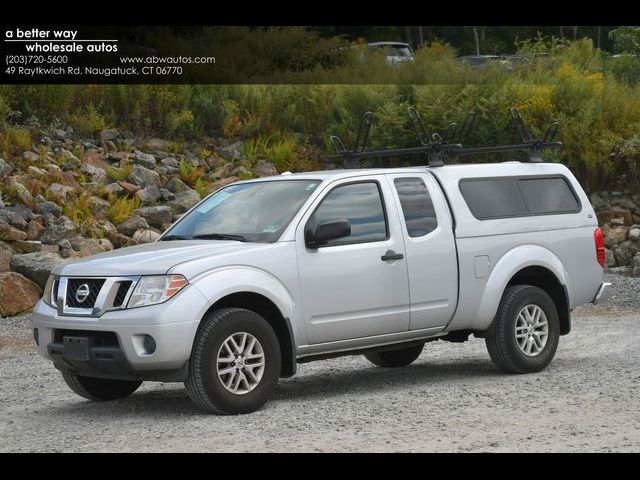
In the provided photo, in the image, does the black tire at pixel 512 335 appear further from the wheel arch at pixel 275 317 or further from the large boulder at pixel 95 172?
the large boulder at pixel 95 172

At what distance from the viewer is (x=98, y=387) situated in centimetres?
955

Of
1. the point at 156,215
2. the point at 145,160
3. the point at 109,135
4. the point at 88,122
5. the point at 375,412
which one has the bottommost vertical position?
the point at 375,412

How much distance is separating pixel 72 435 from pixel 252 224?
2373mm

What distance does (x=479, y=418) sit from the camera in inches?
323

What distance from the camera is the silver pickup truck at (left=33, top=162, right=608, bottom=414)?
27.5 ft

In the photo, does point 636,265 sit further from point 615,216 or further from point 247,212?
point 247,212

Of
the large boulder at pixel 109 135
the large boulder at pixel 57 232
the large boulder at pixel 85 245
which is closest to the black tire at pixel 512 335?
the large boulder at pixel 85 245

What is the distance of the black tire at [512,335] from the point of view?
10.3 meters

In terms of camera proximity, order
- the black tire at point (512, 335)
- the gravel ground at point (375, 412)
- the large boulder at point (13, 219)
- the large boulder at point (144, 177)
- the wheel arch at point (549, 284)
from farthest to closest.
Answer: the large boulder at point (144, 177) → the large boulder at point (13, 219) → the wheel arch at point (549, 284) → the black tire at point (512, 335) → the gravel ground at point (375, 412)

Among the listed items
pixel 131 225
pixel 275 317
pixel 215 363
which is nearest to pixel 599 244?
pixel 275 317

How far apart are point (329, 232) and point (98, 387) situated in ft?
7.94

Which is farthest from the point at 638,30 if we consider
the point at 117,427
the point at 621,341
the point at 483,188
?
the point at 117,427

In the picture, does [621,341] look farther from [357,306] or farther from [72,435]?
[72,435]

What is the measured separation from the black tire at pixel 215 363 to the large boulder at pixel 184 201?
10.7 metres
